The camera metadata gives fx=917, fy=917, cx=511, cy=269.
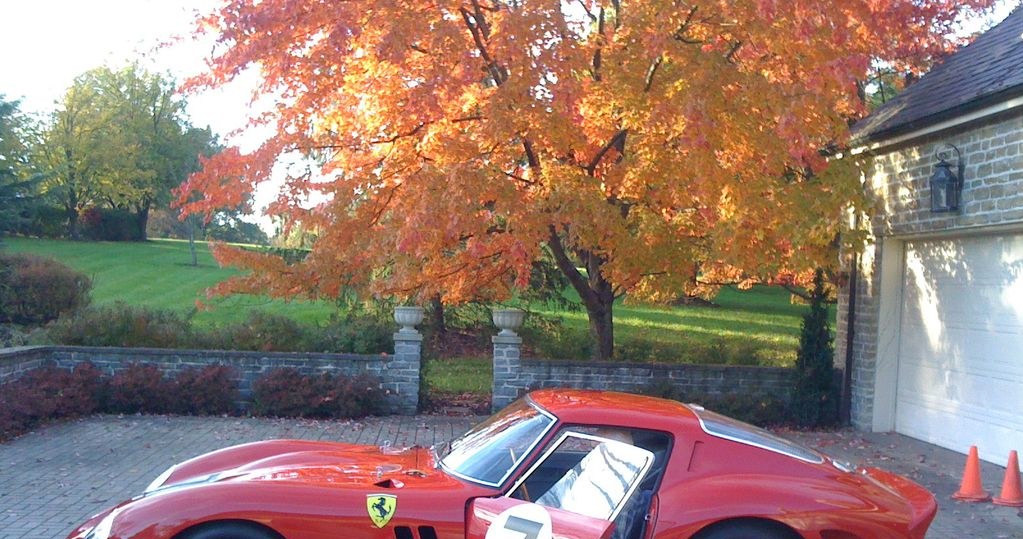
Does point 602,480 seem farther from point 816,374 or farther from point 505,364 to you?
point 816,374

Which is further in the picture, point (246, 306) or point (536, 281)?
point (246, 306)

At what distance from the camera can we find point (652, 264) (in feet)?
36.3

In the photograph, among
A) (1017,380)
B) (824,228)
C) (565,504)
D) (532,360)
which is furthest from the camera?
(532,360)

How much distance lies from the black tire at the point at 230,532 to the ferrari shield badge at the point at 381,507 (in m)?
0.48

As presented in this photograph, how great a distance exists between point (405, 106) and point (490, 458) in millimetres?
6303

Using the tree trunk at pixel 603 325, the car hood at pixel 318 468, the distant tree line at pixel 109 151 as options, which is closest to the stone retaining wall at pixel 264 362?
the tree trunk at pixel 603 325

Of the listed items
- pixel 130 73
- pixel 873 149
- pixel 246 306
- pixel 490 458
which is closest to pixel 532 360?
pixel 873 149

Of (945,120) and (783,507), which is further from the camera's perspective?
(945,120)

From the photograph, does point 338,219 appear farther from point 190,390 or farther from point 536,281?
point 536,281

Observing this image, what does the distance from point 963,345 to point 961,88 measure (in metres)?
2.84

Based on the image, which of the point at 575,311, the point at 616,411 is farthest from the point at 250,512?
the point at 575,311

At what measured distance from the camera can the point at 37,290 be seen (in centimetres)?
1623

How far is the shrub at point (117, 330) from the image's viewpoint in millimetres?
12227

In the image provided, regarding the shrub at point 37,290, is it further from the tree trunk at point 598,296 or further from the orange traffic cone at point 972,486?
the orange traffic cone at point 972,486
